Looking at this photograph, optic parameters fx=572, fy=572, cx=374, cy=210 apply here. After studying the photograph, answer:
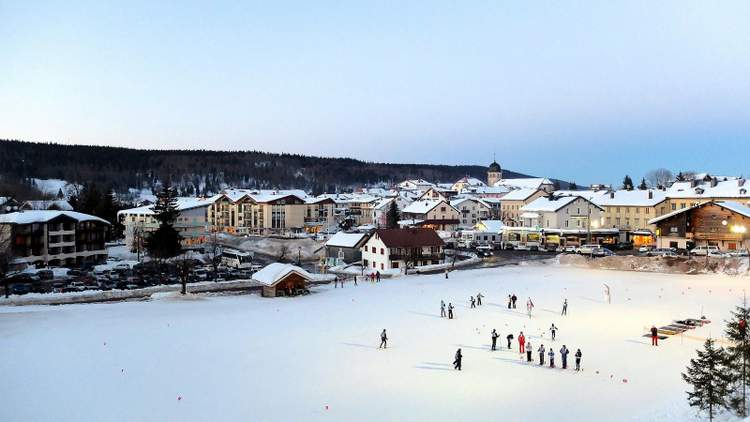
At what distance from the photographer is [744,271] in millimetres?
41625

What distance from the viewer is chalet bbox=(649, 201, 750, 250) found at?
5288 cm

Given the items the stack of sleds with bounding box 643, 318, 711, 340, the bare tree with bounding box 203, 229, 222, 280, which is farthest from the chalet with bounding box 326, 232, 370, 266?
the stack of sleds with bounding box 643, 318, 711, 340

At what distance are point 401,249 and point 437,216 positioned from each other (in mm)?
35114

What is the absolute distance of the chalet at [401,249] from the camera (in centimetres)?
5103

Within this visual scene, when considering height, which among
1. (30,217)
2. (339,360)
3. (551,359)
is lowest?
(339,360)

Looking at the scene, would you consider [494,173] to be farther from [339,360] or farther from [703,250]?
[339,360]

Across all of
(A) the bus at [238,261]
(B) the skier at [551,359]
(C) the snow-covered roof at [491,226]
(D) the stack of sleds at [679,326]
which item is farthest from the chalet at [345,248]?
(B) the skier at [551,359]

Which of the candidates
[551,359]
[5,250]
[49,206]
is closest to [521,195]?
[5,250]

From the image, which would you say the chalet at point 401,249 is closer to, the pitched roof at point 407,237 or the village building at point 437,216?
the pitched roof at point 407,237

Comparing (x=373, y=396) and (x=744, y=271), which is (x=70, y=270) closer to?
(x=373, y=396)

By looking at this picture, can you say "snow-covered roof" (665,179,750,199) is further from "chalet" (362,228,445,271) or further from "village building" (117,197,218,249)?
"village building" (117,197,218,249)

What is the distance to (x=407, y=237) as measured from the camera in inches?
2051

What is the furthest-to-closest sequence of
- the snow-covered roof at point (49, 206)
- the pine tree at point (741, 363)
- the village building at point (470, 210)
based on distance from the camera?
the village building at point (470, 210) < the snow-covered roof at point (49, 206) < the pine tree at point (741, 363)

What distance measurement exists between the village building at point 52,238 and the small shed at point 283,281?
79.5ft
